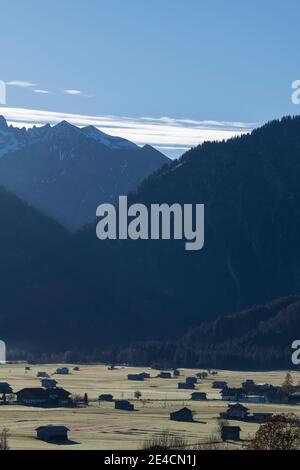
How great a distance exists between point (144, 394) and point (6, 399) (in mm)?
19165

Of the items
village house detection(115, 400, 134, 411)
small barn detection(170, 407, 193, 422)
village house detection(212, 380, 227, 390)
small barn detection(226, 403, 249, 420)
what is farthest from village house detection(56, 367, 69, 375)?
small barn detection(170, 407, 193, 422)

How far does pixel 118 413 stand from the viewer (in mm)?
113000

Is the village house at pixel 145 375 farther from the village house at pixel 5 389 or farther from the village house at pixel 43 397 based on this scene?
the village house at pixel 43 397

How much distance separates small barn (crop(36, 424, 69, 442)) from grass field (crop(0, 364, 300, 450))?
0.70m

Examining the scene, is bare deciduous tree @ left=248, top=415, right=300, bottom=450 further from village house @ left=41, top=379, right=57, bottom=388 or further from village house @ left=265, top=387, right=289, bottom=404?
village house @ left=41, top=379, right=57, bottom=388

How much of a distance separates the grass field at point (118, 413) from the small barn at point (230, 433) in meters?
0.96

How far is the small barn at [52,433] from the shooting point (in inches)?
3425

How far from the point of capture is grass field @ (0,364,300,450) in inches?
3494

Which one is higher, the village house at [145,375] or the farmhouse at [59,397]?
the village house at [145,375]

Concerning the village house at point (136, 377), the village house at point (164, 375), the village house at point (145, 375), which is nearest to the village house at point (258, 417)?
the village house at point (136, 377)

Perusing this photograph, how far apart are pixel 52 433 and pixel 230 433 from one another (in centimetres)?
1335

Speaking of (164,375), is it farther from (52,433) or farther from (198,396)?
(52,433)

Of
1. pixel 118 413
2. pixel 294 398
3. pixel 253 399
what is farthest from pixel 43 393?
pixel 294 398
